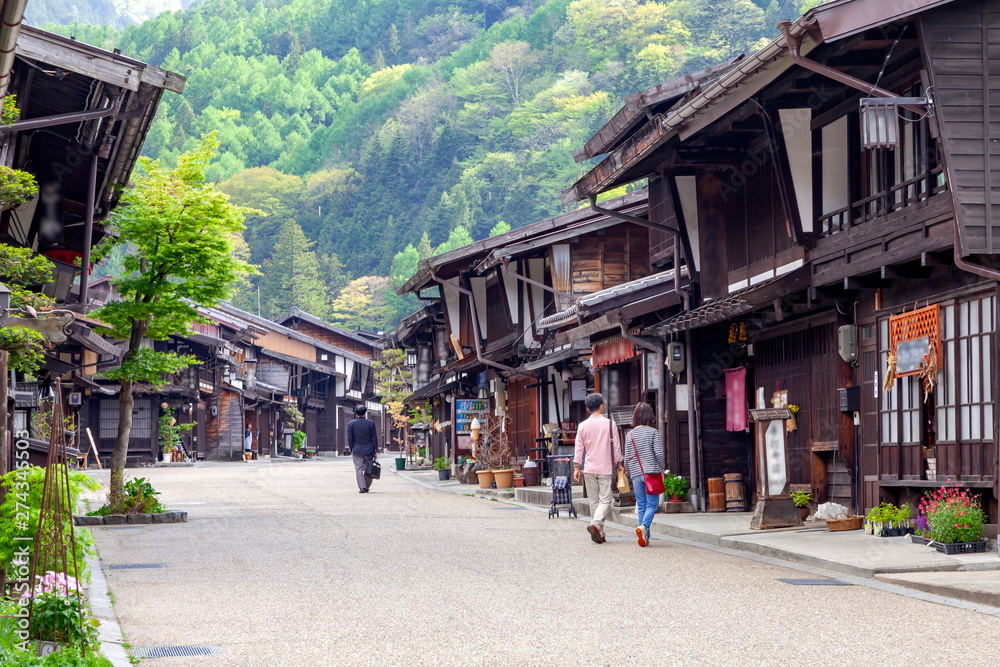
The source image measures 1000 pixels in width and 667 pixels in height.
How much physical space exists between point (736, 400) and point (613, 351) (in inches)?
141

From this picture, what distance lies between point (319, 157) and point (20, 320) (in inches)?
4146

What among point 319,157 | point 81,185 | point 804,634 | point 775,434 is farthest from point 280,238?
point 804,634

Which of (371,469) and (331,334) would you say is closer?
(371,469)

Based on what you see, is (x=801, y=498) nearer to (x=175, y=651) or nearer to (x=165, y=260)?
(x=165, y=260)

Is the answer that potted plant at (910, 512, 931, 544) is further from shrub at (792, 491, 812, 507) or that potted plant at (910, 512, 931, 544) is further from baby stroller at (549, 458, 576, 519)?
baby stroller at (549, 458, 576, 519)

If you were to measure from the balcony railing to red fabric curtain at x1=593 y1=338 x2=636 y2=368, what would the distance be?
20.1 feet

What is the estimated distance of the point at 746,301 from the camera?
14.8 meters

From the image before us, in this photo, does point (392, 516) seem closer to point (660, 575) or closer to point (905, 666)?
point (660, 575)

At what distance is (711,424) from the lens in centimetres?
1875

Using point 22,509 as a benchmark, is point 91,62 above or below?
above

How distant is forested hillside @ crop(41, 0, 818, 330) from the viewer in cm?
8844

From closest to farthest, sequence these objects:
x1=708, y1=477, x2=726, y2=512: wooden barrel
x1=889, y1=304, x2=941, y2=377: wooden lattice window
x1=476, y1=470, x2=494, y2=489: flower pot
→ x1=889, y1=304, x2=941, y2=377: wooden lattice window < x1=708, y1=477, x2=726, y2=512: wooden barrel < x1=476, y1=470, x2=494, y2=489: flower pot

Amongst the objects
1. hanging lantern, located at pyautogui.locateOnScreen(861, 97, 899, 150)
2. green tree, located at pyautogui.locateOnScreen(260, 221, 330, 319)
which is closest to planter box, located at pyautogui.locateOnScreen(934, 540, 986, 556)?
hanging lantern, located at pyautogui.locateOnScreen(861, 97, 899, 150)

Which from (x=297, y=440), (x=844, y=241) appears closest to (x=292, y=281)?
(x=297, y=440)
